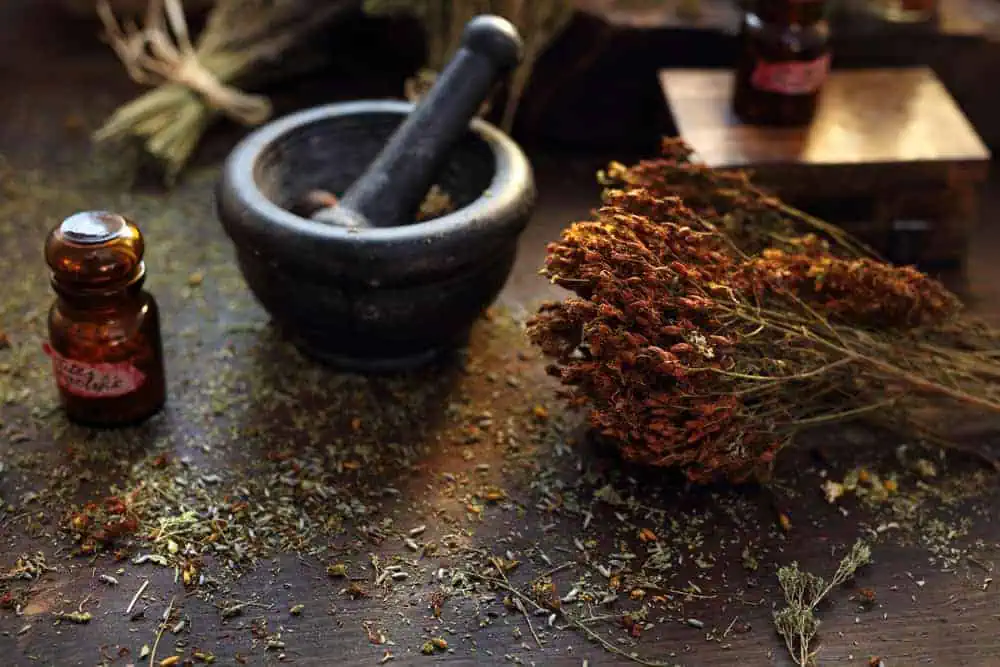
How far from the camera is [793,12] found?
177 centimetres

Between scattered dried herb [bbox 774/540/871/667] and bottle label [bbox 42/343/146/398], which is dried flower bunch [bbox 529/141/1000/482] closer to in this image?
scattered dried herb [bbox 774/540/871/667]

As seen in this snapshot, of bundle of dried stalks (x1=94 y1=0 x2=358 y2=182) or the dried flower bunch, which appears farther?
bundle of dried stalks (x1=94 y1=0 x2=358 y2=182)

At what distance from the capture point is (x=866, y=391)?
5.17 ft

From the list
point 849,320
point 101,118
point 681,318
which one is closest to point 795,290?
point 849,320

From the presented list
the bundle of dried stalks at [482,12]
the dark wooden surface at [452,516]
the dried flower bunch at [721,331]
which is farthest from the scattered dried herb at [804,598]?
the bundle of dried stalks at [482,12]

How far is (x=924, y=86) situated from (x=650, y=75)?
497 millimetres

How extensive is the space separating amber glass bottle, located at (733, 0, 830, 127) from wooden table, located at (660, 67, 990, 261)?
3cm

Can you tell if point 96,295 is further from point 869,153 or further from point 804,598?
point 869,153

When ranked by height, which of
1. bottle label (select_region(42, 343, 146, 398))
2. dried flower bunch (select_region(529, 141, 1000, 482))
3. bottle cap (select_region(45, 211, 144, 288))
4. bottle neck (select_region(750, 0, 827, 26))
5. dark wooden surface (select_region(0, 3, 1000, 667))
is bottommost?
dark wooden surface (select_region(0, 3, 1000, 667))

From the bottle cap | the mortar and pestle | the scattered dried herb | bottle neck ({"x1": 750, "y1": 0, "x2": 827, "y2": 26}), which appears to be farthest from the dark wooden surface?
bottle neck ({"x1": 750, "y1": 0, "x2": 827, "y2": 26})

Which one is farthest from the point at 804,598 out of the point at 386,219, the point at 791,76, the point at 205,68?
the point at 205,68

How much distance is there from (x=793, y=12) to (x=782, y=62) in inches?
3.1

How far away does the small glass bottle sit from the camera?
1.41m

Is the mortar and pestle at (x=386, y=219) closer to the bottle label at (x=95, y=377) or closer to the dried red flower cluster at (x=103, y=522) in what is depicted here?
the bottle label at (x=95, y=377)
